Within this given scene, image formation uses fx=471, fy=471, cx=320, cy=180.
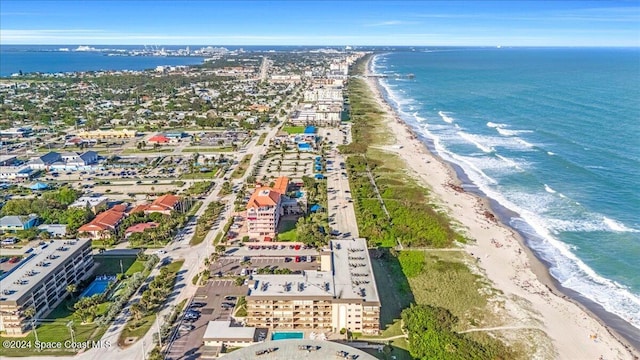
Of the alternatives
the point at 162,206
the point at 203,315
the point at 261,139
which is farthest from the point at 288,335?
the point at 261,139

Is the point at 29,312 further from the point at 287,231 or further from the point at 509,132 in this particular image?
the point at 509,132

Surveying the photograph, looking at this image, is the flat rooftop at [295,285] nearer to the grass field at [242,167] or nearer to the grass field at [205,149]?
the grass field at [242,167]

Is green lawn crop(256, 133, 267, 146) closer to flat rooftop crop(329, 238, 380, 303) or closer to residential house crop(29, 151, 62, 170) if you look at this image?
residential house crop(29, 151, 62, 170)

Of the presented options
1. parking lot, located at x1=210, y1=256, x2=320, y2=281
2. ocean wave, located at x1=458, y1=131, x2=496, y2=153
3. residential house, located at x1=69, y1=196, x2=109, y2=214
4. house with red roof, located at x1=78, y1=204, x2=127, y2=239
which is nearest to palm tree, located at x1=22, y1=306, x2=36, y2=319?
parking lot, located at x1=210, y1=256, x2=320, y2=281

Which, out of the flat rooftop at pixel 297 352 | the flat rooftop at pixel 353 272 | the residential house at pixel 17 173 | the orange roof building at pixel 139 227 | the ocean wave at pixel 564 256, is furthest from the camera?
the residential house at pixel 17 173

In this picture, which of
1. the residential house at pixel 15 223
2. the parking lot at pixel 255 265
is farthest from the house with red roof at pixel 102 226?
the parking lot at pixel 255 265

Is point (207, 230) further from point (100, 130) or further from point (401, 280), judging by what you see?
A: point (100, 130)

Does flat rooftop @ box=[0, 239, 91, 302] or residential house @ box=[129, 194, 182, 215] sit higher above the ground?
flat rooftop @ box=[0, 239, 91, 302]
